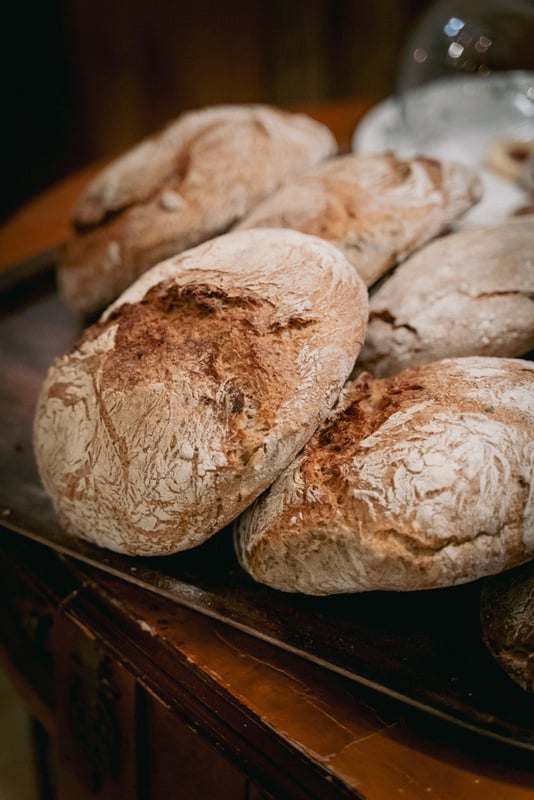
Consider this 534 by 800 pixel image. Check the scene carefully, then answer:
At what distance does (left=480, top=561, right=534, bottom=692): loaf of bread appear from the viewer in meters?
0.80

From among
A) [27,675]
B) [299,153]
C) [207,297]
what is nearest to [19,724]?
[27,675]

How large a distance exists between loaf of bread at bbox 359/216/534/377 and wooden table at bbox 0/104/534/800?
1.49ft

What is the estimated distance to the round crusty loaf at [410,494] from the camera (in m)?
0.79

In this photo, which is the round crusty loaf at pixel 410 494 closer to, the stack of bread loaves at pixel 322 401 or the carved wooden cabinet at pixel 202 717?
the stack of bread loaves at pixel 322 401

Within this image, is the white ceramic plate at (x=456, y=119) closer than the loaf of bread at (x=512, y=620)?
No

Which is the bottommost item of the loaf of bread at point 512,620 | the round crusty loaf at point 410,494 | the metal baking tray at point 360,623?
the metal baking tray at point 360,623

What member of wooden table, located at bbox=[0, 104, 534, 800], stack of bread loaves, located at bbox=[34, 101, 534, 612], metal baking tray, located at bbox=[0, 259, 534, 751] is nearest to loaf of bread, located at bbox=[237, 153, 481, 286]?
stack of bread loaves, located at bbox=[34, 101, 534, 612]

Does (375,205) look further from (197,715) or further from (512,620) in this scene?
(197,715)

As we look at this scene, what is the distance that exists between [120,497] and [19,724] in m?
1.17

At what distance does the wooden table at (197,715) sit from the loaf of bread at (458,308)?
45 cm

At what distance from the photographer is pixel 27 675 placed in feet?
4.21

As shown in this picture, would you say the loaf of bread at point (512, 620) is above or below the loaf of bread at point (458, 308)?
below

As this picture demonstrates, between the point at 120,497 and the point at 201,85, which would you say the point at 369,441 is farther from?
the point at 201,85

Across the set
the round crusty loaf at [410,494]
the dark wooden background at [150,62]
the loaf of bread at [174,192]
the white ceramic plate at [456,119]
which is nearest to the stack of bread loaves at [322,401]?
the round crusty loaf at [410,494]
